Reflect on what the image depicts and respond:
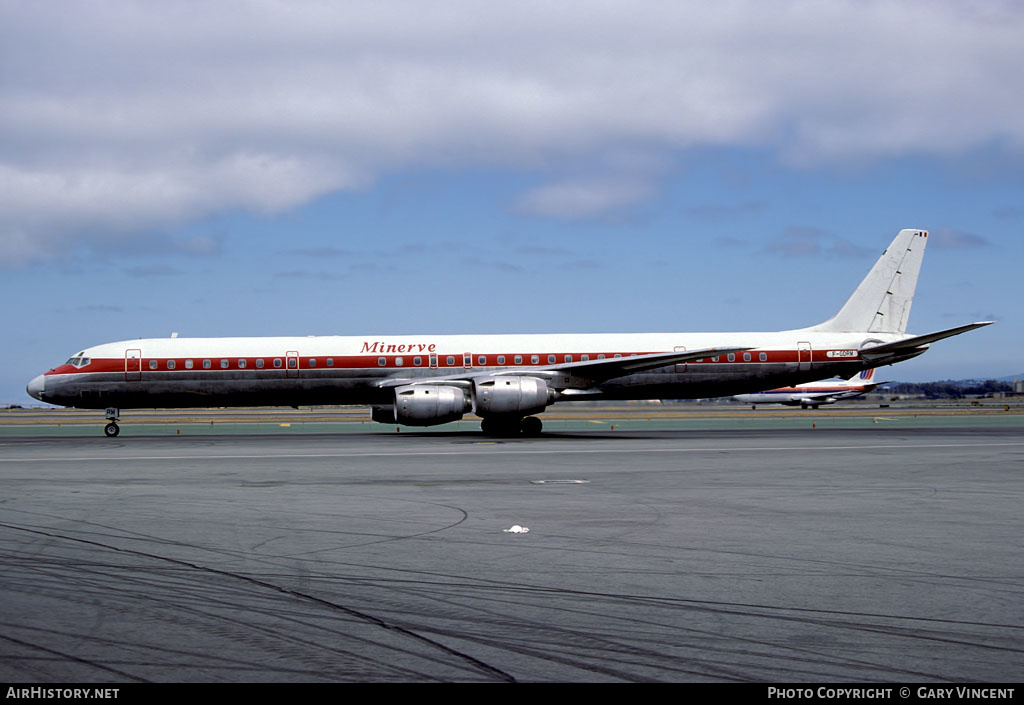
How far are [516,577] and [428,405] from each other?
932 inches

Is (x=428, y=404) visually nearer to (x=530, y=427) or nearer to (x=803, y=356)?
(x=530, y=427)

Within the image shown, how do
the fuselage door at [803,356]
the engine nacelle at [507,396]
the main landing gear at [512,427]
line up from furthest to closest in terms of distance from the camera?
1. the fuselage door at [803,356]
2. the main landing gear at [512,427]
3. the engine nacelle at [507,396]

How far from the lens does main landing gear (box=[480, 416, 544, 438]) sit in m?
34.4

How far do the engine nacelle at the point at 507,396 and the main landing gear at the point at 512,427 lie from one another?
1.63 meters

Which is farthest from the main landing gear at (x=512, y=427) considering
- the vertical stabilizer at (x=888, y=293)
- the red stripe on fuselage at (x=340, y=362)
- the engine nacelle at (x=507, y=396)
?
the vertical stabilizer at (x=888, y=293)

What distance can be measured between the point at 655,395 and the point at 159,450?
758 inches

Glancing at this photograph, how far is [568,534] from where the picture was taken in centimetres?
1048

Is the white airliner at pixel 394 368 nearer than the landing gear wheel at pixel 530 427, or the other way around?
the white airliner at pixel 394 368

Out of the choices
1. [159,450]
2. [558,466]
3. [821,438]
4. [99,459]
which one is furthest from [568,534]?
[821,438]

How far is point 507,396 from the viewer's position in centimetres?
3228

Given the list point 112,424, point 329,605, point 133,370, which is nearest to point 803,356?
point 133,370

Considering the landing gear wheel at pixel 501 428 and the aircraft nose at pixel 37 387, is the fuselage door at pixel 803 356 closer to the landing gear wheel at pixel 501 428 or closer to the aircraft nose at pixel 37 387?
the landing gear wheel at pixel 501 428

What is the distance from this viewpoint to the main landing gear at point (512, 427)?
34.4m
